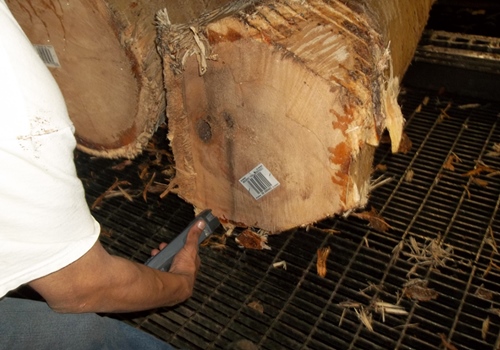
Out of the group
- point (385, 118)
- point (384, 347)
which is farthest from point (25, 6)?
point (384, 347)

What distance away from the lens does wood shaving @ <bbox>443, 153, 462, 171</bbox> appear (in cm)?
236

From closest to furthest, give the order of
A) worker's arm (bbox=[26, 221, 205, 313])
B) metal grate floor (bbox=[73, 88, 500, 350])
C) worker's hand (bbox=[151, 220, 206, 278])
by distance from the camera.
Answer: worker's arm (bbox=[26, 221, 205, 313])
worker's hand (bbox=[151, 220, 206, 278])
metal grate floor (bbox=[73, 88, 500, 350])

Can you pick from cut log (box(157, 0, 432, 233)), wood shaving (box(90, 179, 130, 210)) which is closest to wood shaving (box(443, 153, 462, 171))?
cut log (box(157, 0, 432, 233))

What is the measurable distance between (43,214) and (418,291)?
139cm

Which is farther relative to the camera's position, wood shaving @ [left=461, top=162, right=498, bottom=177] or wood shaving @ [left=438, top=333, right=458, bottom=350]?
wood shaving @ [left=461, top=162, right=498, bottom=177]

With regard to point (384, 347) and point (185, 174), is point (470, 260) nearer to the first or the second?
point (384, 347)

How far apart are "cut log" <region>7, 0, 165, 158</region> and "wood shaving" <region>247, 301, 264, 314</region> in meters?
0.85

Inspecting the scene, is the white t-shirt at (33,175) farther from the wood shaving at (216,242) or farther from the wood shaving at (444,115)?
the wood shaving at (444,115)

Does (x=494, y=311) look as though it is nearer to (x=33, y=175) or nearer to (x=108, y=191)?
(x=33, y=175)

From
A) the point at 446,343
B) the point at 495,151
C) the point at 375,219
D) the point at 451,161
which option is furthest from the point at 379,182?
the point at 446,343

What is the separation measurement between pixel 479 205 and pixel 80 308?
177 cm

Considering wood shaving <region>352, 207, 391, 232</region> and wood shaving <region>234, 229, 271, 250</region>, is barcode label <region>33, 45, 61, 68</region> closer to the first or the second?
wood shaving <region>234, 229, 271, 250</region>

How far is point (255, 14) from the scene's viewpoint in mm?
1458

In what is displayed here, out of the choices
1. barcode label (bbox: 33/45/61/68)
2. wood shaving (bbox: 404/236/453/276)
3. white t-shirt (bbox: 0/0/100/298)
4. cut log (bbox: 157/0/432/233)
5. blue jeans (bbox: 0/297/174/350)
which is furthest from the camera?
barcode label (bbox: 33/45/61/68)
